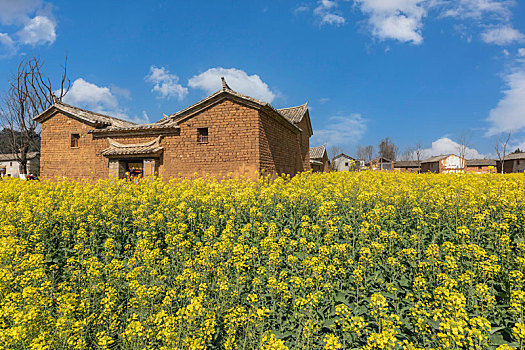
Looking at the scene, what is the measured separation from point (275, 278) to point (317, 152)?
125 feet

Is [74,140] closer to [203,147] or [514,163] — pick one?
[203,147]

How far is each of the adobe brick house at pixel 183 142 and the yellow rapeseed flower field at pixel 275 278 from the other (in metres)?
6.46

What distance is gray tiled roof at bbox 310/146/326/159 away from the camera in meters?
39.1

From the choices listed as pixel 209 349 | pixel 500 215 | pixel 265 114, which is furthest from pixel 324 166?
pixel 209 349

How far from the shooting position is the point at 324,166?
129 feet

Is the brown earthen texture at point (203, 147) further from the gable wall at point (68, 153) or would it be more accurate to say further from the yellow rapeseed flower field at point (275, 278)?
the yellow rapeseed flower field at point (275, 278)

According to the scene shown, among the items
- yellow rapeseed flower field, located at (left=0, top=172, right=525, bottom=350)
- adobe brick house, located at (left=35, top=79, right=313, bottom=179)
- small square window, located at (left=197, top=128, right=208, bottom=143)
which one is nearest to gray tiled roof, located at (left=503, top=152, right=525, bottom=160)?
adobe brick house, located at (left=35, top=79, right=313, bottom=179)

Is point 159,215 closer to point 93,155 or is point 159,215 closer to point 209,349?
point 209,349

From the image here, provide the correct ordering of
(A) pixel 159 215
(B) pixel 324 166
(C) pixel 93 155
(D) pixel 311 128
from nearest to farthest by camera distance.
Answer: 1. (A) pixel 159 215
2. (C) pixel 93 155
3. (D) pixel 311 128
4. (B) pixel 324 166

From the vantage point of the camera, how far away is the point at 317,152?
40500mm

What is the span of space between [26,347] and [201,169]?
35.5 feet

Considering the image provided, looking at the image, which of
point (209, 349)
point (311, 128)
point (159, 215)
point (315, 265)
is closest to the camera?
point (209, 349)

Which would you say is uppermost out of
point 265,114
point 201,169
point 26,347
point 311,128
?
point 311,128

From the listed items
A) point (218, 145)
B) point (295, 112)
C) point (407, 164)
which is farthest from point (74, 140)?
point (407, 164)
